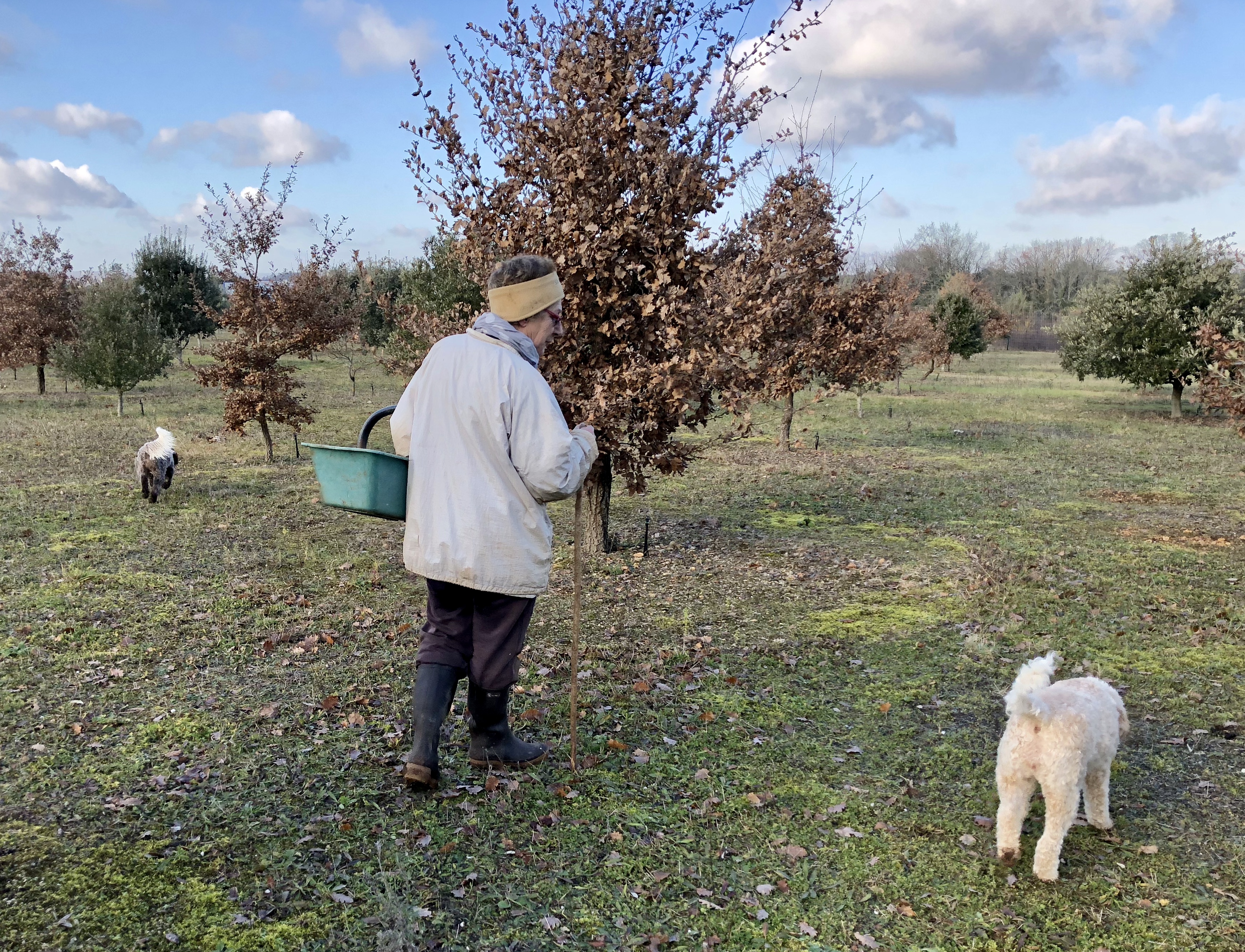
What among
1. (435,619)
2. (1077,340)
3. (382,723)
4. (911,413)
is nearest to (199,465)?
(382,723)

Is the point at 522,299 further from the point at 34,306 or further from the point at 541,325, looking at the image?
the point at 34,306

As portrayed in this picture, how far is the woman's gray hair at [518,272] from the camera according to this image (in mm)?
3607

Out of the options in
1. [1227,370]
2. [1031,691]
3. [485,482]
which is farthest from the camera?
[1227,370]

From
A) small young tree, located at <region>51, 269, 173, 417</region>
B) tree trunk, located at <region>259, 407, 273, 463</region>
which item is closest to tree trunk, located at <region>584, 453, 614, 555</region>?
tree trunk, located at <region>259, 407, 273, 463</region>

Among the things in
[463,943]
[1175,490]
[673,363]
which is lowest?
[463,943]

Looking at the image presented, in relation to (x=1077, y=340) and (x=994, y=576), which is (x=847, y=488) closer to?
(x=994, y=576)

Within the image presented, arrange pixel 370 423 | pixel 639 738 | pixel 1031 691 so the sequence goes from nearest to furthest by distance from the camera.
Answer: pixel 1031 691 → pixel 370 423 → pixel 639 738

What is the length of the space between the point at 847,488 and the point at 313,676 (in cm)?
836

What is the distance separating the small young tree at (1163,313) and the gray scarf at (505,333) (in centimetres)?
1955

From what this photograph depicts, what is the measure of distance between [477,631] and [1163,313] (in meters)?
21.2

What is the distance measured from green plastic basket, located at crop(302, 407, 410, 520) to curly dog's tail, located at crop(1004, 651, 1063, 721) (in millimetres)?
2549

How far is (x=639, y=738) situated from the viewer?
175 inches

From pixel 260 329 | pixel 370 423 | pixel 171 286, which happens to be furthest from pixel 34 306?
pixel 370 423

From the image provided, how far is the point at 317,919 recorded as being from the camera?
293cm
